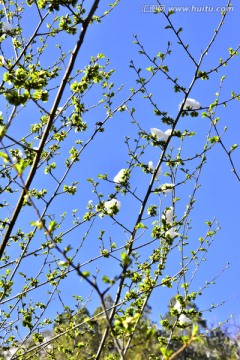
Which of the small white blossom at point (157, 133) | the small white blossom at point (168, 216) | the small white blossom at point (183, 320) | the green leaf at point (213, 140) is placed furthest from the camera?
the green leaf at point (213, 140)

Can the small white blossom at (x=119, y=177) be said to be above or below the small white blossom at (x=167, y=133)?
above

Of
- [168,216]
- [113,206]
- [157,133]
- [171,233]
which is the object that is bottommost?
[171,233]

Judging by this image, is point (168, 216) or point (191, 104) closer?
point (191, 104)

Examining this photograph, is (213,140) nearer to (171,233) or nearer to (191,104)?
(191,104)

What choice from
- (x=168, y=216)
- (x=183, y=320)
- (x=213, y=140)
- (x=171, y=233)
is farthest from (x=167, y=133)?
(x=183, y=320)

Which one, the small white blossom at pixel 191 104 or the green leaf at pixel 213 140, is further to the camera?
the green leaf at pixel 213 140

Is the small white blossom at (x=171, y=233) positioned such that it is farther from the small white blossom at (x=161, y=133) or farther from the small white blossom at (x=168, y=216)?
the small white blossom at (x=161, y=133)

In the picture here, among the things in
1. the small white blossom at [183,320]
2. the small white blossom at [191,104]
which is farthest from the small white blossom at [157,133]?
the small white blossom at [183,320]

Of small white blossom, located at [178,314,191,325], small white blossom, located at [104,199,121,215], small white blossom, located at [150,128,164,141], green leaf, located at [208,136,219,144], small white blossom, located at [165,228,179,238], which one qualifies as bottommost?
small white blossom, located at [178,314,191,325]

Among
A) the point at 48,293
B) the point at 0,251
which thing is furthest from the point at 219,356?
the point at 0,251

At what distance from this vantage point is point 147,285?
3.21m

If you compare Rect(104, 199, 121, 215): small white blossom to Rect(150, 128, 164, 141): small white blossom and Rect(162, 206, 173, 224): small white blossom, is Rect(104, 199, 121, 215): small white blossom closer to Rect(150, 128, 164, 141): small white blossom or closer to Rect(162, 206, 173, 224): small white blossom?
Rect(162, 206, 173, 224): small white blossom

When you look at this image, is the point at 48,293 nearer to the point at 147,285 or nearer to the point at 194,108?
the point at 147,285

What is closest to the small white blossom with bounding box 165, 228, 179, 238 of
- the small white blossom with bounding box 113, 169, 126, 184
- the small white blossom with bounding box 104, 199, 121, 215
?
the small white blossom with bounding box 104, 199, 121, 215
